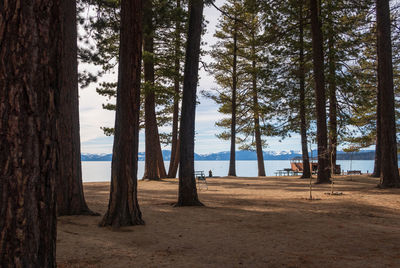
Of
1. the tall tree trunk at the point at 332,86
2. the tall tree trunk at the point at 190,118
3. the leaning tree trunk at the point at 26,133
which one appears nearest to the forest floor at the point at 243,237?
the tall tree trunk at the point at 190,118

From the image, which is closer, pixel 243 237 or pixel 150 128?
pixel 243 237

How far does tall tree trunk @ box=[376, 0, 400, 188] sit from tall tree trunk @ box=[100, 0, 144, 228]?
31.6 ft

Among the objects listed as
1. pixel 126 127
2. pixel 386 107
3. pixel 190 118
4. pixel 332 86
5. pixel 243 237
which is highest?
pixel 332 86

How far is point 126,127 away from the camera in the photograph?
260 inches

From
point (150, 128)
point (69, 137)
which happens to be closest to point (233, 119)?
point (150, 128)

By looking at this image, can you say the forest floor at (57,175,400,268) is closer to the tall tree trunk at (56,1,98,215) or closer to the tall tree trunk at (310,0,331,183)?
the tall tree trunk at (56,1,98,215)

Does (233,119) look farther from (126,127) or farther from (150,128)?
(126,127)

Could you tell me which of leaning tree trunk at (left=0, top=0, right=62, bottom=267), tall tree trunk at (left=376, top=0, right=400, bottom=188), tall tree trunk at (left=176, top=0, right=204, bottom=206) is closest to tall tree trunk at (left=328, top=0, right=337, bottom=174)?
tall tree trunk at (left=376, top=0, right=400, bottom=188)

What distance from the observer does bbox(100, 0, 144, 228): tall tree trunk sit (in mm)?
6566

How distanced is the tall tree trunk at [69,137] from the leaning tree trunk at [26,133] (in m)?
5.01

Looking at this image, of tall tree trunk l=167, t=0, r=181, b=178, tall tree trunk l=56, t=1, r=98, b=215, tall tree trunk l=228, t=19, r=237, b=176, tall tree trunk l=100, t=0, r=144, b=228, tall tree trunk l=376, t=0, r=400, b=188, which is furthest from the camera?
tall tree trunk l=228, t=19, r=237, b=176

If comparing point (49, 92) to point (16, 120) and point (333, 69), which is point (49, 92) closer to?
point (16, 120)

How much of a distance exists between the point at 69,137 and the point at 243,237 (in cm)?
444

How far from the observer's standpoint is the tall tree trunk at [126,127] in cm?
657
